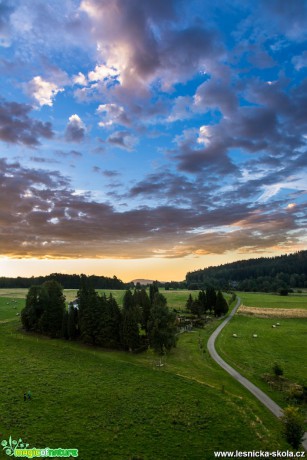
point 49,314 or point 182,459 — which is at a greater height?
point 49,314

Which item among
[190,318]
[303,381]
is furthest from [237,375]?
[190,318]

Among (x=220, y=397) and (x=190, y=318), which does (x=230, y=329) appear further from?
(x=220, y=397)

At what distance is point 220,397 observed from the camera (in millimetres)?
47625

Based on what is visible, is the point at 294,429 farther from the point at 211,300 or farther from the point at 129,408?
the point at 211,300

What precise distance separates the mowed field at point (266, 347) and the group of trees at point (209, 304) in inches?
430

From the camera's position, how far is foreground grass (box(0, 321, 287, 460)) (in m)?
34.8

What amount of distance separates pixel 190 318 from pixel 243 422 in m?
90.9

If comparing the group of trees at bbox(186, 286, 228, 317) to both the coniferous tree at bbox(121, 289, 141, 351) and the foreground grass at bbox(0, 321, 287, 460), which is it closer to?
the coniferous tree at bbox(121, 289, 141, 351)

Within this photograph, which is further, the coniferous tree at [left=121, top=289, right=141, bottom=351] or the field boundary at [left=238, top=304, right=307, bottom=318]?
the field boundary at [left=238, top=304, right=307, bottom=318]

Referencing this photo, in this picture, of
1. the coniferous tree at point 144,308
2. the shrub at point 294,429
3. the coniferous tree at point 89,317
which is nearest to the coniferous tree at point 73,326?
the coniferous tree at point 89,317

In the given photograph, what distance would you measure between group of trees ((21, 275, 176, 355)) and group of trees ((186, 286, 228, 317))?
170 feet

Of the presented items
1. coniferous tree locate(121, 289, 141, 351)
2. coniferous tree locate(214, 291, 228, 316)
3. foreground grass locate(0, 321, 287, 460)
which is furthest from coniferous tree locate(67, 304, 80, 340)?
coniferous tree locate(214, 291, 228, 316)

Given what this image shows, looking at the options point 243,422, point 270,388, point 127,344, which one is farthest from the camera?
point 127,344

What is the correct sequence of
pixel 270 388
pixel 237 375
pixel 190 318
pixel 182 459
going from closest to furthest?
pixel 182 459, pixel 270 388, pixel 237 375, pixel 190 318
